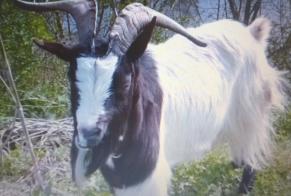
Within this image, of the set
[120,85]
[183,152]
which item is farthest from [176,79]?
[120,85]

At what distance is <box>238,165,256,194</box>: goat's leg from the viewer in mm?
2947

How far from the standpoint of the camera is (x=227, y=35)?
8.58 ft

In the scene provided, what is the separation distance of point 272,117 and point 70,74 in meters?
1.12

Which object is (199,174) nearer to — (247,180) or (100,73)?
(247,180)

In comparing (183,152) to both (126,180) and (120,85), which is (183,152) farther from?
(120,85)

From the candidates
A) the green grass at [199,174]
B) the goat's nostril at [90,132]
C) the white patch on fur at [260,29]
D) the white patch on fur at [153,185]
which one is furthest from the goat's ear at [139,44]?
the white patch on fur at [260,29]

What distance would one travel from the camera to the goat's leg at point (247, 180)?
2947 millimetres

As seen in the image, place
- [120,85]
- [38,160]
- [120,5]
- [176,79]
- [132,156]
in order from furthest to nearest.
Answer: [38,160], [120,5], [176,79], [132,156], [120,85]

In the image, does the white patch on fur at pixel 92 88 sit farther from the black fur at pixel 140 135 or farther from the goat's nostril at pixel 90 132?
the black fur at pixel 140 135

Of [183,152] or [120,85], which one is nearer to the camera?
[120,85]

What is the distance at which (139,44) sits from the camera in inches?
81.0

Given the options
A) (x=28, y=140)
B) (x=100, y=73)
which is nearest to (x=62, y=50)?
(x=100, y=73)

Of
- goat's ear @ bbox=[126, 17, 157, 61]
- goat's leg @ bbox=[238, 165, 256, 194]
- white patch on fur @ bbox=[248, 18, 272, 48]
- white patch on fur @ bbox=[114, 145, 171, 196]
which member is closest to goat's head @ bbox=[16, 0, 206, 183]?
goat's ear @ bbox=[126, 17, 157, 61]

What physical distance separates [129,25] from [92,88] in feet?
0.82
